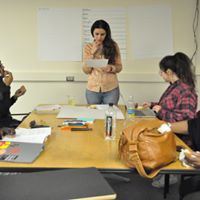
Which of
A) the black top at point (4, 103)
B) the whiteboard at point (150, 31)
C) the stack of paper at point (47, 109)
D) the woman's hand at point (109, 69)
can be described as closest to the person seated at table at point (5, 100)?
the black top at point (4, 103)

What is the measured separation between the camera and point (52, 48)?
13.2 ft

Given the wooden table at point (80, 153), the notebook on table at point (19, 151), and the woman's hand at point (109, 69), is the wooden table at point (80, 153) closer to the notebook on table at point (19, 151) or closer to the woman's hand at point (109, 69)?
the notebook on table at point (19, 151)

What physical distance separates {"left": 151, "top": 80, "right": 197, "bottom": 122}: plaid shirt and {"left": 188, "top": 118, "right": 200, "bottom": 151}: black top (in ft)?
0.65

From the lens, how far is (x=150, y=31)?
3.96 meters

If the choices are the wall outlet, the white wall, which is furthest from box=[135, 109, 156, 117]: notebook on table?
the wall outlet

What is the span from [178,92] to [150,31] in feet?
5.97

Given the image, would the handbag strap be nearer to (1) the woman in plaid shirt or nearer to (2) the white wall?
(1) the woman in plaid shirt

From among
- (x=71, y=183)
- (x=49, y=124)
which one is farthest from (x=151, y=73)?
(x=71, y=183)

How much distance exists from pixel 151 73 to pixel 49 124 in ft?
7.05

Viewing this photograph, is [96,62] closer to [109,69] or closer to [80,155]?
[109,69]

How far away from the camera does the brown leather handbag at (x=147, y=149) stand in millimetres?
1348

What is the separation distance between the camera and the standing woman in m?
3.23

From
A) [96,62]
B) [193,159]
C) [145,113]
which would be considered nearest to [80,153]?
[193,159]

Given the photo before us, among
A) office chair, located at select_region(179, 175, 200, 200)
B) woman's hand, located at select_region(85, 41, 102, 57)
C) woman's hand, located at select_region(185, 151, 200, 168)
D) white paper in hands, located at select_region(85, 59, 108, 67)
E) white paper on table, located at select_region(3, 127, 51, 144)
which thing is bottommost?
office chair, located at select_region(179, 175, 200, 200)
